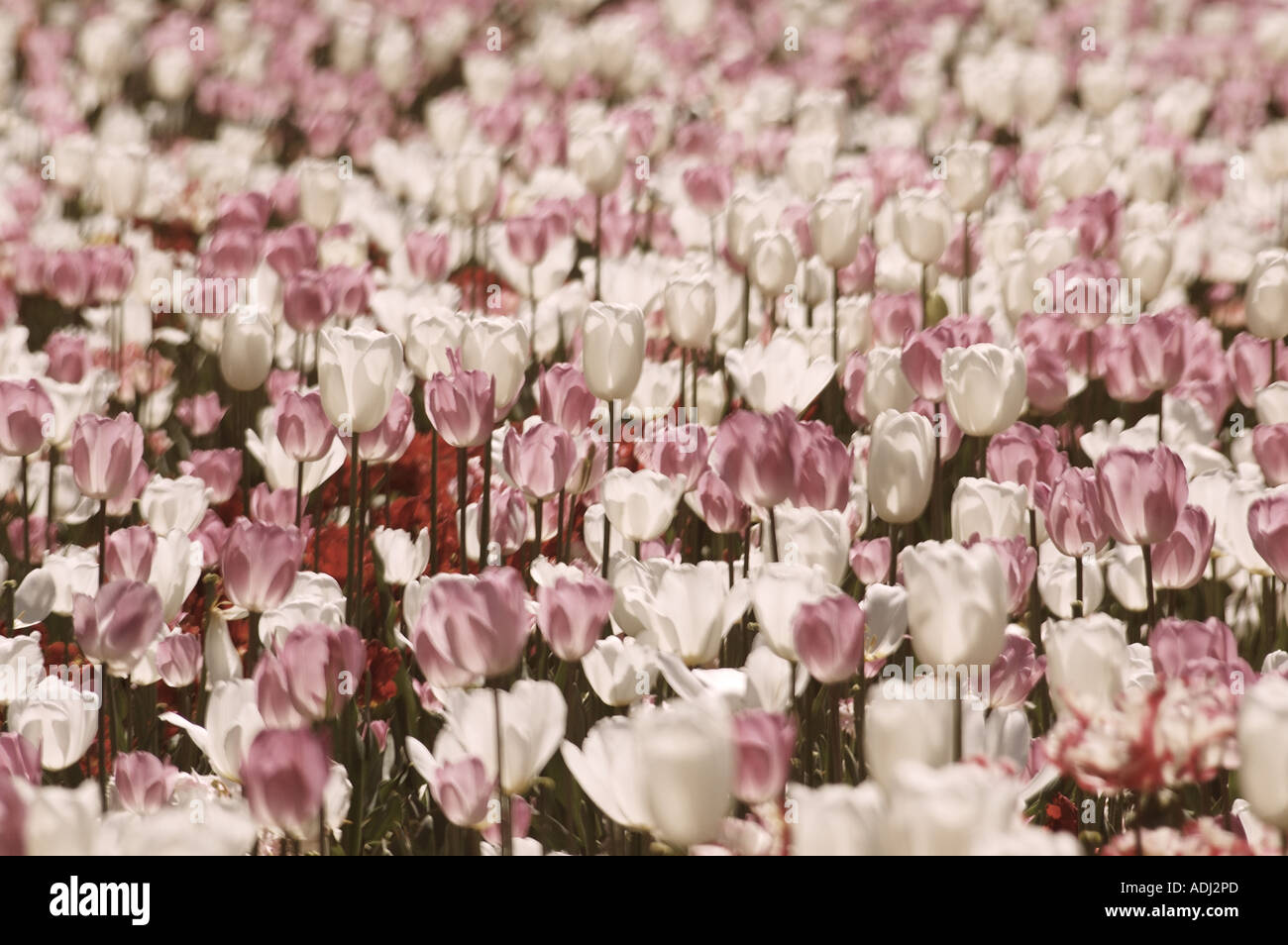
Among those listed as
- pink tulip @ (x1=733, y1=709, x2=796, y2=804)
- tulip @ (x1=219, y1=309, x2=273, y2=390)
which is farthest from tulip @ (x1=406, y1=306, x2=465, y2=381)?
pink tulip @ (x1=733, y1=709, x2=796, y2=804)

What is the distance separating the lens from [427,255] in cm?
418

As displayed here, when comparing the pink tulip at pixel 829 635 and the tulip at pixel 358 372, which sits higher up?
the tulip at pixel 358 372

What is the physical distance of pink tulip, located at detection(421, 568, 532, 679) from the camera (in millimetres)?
1791

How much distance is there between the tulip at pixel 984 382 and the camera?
8.48ft

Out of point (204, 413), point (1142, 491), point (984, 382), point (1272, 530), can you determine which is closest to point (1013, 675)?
point (1142, 491)

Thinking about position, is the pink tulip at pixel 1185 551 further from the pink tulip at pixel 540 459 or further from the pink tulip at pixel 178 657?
the pink tulip at pixel 178 657

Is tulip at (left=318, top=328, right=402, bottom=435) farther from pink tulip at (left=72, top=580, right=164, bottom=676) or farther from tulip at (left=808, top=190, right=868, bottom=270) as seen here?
tulip at (left=808, top=190, right=868, bottom=270)

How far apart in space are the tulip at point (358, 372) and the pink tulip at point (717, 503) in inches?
20.9

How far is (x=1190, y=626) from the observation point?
2018mm

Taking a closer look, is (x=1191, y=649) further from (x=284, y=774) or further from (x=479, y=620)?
(x=284, y=774)

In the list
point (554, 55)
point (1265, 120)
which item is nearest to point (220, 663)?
point (554, 55)

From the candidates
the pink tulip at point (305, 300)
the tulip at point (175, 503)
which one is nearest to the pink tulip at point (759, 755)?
the tulip at point (175, 503)
